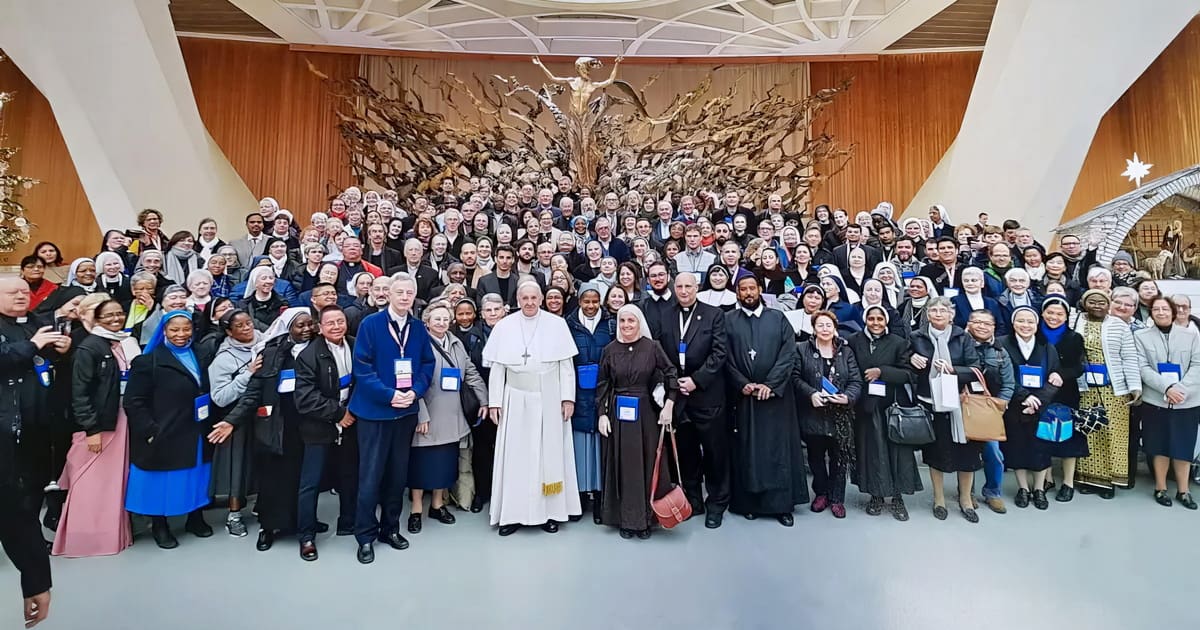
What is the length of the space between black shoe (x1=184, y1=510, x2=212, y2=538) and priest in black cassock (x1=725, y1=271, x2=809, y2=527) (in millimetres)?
3542

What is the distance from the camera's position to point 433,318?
3.89m

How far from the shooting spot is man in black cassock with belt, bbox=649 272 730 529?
3.97 m

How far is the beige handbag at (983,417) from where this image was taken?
3834 mm

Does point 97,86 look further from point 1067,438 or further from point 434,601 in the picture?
point 1067,438

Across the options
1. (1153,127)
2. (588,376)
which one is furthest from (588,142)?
(1153,127)

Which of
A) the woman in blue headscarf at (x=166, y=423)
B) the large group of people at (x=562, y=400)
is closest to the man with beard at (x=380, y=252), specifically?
the large group of people at (x=562, y=400)

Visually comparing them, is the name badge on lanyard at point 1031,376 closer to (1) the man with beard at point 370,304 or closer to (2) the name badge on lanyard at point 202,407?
(1) the man with beard at point 370,304

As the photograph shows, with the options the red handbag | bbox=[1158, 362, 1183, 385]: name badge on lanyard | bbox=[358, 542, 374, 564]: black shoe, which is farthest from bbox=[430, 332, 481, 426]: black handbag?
bbox=[1158, 362, 1183, 385]: name badge on lanyard

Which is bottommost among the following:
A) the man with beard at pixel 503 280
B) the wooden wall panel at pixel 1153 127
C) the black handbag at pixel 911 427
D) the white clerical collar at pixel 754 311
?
the black handbag at pixel 911 427

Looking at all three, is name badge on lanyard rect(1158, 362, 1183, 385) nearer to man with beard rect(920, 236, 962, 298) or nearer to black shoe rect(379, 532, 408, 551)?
man with beard rect(920, 236, 962, 298)

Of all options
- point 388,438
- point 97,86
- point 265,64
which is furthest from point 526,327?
point 265,64

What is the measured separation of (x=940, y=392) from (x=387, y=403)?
3.63 metres

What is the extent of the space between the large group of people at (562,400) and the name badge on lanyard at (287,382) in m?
0.01

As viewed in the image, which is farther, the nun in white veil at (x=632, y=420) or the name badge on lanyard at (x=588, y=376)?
the name badge on lanyard at (x=588, y=376)
